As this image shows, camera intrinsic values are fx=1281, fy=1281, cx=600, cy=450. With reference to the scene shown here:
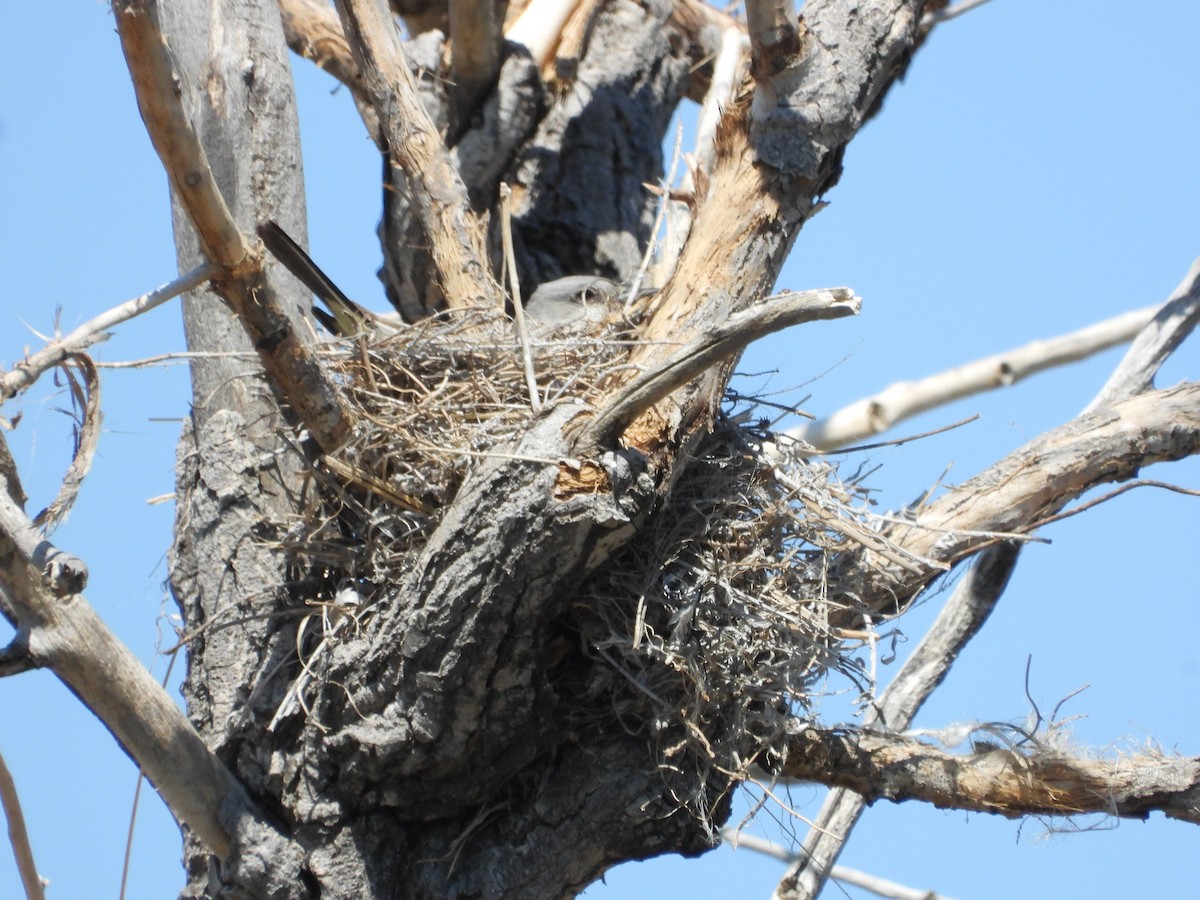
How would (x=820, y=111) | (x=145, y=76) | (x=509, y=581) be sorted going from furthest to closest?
(x=820, y=111) < (x=509, y=581) < (x=145, y=76)

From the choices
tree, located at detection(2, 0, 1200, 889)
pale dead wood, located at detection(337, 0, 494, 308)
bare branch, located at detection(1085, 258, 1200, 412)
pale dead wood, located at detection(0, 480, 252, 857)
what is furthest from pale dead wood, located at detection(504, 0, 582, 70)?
pale dead wood, located at detection(0, 480, 252, 857)

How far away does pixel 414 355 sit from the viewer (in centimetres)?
275

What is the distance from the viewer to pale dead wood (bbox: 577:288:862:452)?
185 centimetres

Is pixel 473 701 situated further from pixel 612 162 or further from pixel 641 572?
pixel 612 162

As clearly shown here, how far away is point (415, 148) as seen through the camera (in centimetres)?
329

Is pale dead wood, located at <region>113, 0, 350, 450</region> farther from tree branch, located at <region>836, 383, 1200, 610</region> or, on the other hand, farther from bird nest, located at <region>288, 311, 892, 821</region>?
tree branch, located at <region>836, 383, 1200, 610</region>

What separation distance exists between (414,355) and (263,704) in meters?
0.79

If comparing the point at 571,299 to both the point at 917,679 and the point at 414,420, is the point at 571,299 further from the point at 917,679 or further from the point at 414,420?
the point at 917,679

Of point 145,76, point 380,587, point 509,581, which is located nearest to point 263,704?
point 380,587

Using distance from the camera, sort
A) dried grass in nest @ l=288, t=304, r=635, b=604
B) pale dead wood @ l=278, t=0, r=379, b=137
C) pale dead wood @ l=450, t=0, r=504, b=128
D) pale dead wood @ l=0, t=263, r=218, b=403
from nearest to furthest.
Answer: pale dead wood @ l=0, t=263, r=218, b=403, dried grass in nest @ l=288, t=304, r=635, b=604, pale dead wood @ l=450, t=0, r=504, b=128, pale dead wood @ l=278, t=0, r=379, b=137

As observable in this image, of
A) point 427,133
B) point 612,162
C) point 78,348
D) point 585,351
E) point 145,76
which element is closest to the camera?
point 145,76

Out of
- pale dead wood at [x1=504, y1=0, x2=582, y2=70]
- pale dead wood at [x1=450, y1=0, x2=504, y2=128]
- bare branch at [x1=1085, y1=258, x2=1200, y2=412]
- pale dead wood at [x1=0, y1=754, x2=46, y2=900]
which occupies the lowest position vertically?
pale dead wood at [x1=0, y1=754, x2=46, y2=900]

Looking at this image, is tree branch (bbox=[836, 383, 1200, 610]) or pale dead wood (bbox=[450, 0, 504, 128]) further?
pale dead wood (bbox=[450, 0, 504, 128])

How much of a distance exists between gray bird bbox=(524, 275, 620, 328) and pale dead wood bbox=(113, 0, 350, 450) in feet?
3.65
